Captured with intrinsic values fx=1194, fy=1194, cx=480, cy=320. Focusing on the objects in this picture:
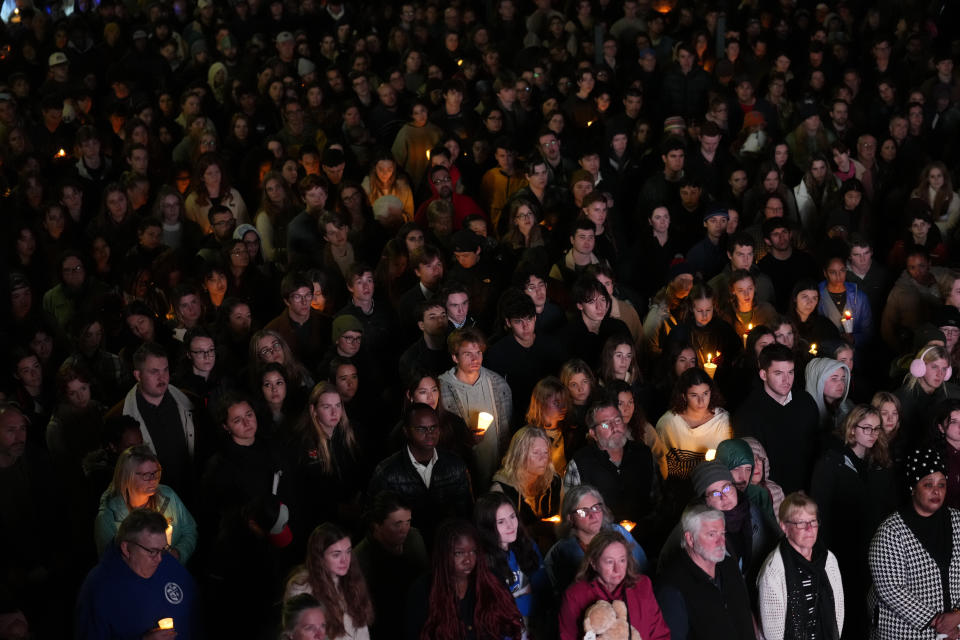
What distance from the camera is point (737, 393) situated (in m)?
7.20

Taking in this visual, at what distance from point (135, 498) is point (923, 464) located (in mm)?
3926

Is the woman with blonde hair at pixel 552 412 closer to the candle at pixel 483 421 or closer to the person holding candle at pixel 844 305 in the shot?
the candle at pixel 483 421

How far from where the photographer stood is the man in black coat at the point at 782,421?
258 inches

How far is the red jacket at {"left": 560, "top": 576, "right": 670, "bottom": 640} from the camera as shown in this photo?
480cm

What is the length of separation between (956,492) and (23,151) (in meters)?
8.36

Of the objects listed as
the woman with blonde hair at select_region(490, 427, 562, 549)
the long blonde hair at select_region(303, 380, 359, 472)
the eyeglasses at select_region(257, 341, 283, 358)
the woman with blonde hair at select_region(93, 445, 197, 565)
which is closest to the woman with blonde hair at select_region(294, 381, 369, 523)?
the long blonde hair at select_region(303, 380, 359, 472)

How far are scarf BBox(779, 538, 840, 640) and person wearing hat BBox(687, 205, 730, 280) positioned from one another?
153 inches

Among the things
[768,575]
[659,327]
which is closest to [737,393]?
[659,327]

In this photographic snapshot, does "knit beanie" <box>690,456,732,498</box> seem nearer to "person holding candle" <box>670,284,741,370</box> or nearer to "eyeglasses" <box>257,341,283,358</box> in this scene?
"person holding candle" <box>670,284,741,370</box>

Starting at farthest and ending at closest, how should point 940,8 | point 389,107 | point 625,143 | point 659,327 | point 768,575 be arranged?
point 940,8 < point 389,107 < point 625,143 < point 659,327 < point 768,575

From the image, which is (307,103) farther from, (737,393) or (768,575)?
(768,575)

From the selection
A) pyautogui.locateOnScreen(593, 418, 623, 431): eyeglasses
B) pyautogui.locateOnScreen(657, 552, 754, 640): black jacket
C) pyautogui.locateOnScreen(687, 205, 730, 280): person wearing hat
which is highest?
pyautogui.locateOnScreen(593, 418, 623, 431): eyeglasses

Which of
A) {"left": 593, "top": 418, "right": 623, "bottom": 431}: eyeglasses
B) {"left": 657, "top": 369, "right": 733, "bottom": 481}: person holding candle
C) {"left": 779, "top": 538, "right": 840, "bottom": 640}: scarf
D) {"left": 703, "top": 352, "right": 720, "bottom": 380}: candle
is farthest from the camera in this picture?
{"left": 703, "top": 352, "right": 720, "bottom": 380}: candle

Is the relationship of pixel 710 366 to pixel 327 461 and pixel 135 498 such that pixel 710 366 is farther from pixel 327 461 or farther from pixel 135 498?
pixel 135 498
